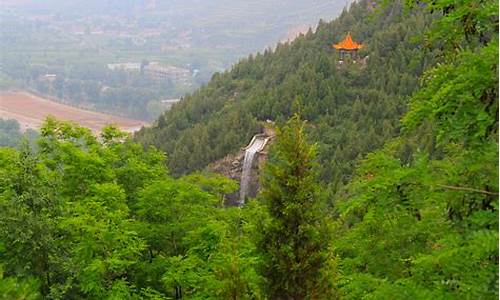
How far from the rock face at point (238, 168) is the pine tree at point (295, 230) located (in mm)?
21260

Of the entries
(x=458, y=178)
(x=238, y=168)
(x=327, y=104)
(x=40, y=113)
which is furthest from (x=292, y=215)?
(x=40, y=113)

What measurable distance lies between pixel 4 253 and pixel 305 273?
4.59 m

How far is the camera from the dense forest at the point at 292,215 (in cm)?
378

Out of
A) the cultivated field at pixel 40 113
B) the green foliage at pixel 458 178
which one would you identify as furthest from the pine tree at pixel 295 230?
the cultivated field at pixel 40 113

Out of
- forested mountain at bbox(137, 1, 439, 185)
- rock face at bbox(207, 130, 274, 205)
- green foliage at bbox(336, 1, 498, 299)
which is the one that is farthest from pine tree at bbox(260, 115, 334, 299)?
rock face at bbox(207, 130, 274, 205)

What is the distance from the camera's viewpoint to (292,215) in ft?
23.4

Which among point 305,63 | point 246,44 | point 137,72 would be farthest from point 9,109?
point 246,44

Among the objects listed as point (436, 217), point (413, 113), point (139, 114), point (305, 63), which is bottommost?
point (139, 114)

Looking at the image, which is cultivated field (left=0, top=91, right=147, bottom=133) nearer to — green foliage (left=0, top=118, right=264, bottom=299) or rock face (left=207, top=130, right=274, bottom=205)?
rock face (left=207, top=130, right=274, bottom=205)

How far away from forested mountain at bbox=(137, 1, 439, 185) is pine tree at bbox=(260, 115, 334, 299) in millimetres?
17881

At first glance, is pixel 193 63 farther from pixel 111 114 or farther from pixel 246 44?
pixel 111 114

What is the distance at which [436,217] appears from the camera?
6418mm

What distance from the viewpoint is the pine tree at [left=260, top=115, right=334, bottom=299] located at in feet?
23.2

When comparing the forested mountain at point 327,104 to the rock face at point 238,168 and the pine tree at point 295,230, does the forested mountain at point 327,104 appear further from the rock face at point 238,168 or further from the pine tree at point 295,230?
the pine tree at point 295,230
